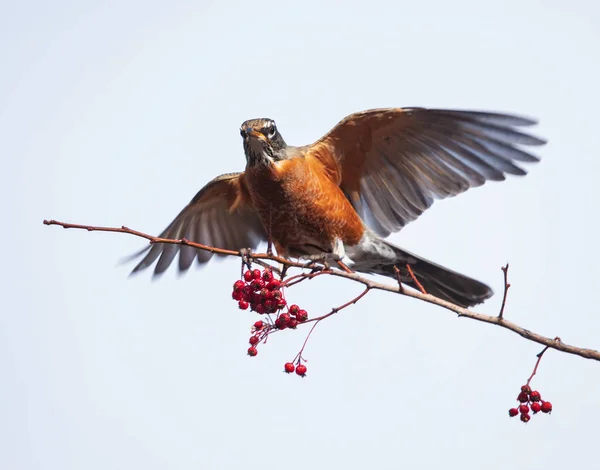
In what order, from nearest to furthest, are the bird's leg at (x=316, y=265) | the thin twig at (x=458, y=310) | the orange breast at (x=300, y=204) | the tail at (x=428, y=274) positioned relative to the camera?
1. the thin twig at (x=458, y=310)
2. the bird's leg at (x=316, y=265)
3. the orange breast at (x=300, y=204)
4. the tail at (x=428, y=274)

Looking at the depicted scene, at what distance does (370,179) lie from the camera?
652 cm

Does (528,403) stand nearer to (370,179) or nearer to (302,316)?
(302,316)

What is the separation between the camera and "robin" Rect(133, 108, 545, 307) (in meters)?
5.82

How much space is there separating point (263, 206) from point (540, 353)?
3.12 m

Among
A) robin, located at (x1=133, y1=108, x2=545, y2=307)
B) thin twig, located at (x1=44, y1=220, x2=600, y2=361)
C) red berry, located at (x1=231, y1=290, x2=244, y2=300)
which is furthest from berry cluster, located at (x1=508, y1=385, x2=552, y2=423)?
robin, located at (x1=133, y1=108, x2=545, y2=307)

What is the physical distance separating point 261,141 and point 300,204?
1.82 feet

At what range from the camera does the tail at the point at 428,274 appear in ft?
21.3

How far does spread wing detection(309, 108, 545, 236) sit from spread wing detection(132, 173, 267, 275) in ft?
3.34

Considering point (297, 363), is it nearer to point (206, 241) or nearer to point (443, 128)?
point (443, 128)

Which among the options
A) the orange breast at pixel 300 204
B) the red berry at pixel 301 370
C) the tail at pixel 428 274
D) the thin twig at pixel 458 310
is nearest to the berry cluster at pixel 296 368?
the red berry at pixel 301 370

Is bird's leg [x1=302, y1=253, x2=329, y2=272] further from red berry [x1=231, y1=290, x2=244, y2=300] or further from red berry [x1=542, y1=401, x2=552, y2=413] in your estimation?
red berry [x1=542, y1=401, x2=552, y2=413]

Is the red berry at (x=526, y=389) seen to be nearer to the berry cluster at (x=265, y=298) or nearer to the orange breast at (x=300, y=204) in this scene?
the berry cluster at (x=265, y=298)

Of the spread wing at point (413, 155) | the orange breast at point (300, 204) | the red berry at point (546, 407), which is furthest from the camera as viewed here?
the orange breast at point (300, 204)

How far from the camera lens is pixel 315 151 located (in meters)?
6.20
